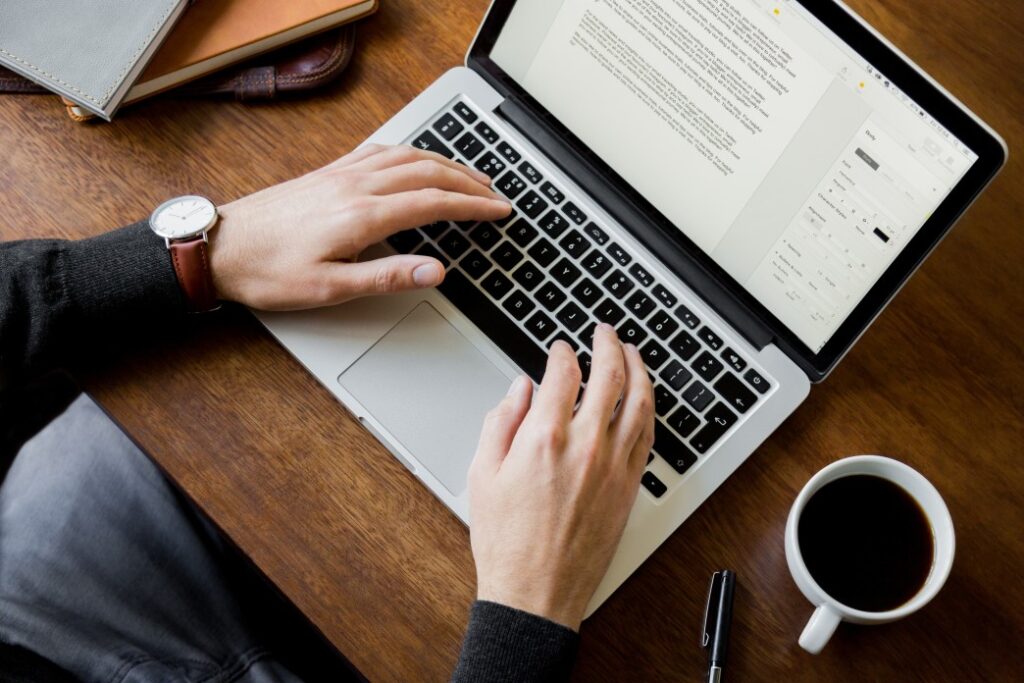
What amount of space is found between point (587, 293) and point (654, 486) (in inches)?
7.1

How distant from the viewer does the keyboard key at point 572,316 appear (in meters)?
0.79

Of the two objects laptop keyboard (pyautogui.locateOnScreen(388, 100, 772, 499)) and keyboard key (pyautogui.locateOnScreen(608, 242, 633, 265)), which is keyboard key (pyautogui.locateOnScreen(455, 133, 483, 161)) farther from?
keyboard key (pyautogui.locateOnScreen(608, 242, 633, 265))

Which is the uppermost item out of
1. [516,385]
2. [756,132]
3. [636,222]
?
[756,132]

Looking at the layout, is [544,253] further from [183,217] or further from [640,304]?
[183,217]

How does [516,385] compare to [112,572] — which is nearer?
[516,385]

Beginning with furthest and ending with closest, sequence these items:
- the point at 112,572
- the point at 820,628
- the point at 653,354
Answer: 1. the point at 112,572
2. the point at 653,354
3. the point at 820,628

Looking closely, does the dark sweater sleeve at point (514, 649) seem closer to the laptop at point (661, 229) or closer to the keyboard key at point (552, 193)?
the laptop at point (661, 229)

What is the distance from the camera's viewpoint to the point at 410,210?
77cm

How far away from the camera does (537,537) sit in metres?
0.71

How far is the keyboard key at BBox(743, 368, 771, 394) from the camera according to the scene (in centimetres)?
78

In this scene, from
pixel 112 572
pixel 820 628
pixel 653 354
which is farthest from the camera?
pixel 112 572

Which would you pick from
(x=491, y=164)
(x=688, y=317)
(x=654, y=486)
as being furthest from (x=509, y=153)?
(x=654, y=486)

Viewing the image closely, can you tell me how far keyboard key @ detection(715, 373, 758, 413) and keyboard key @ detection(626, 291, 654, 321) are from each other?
88 millimetres

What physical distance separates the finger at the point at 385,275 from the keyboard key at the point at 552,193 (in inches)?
5.3
